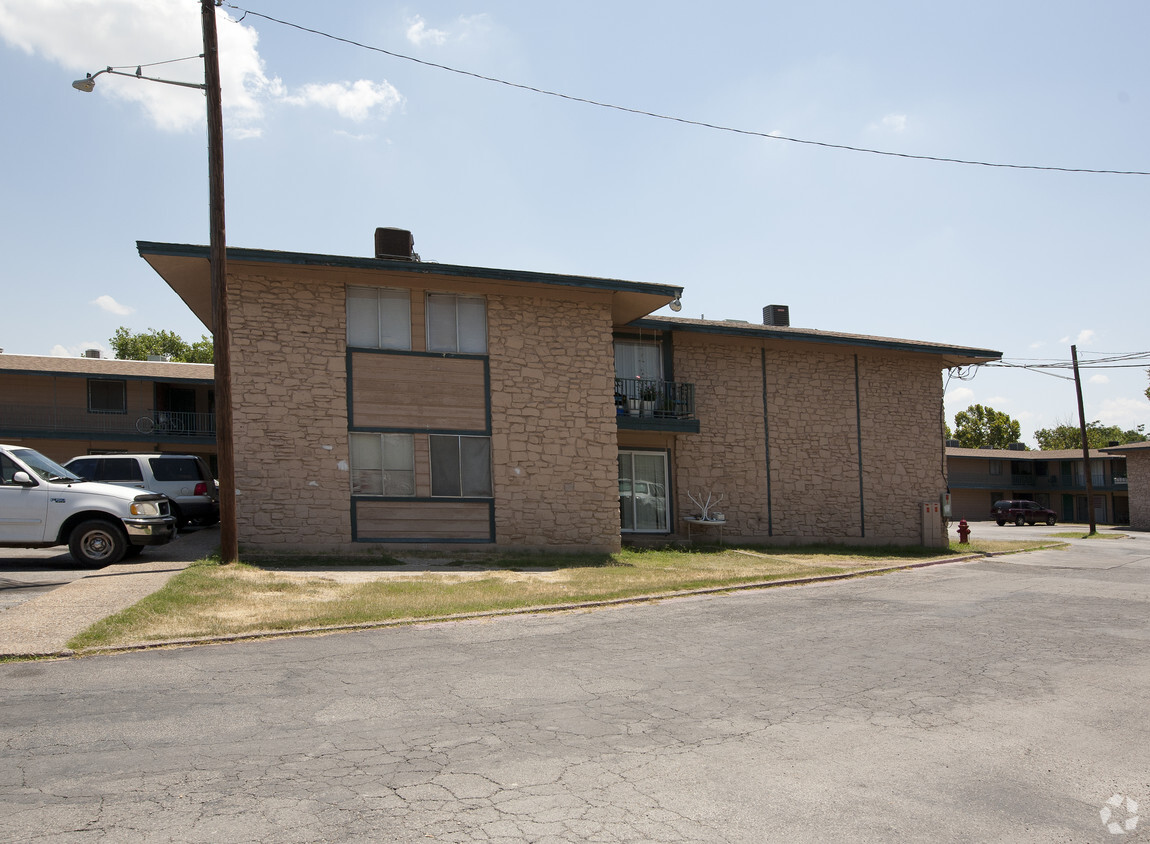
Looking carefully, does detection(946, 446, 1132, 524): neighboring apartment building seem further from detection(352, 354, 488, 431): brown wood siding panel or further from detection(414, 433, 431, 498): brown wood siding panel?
detection(414, 433, 431, 498): brown wood siding panel

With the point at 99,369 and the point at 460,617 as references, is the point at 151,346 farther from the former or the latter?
the point at 460,617

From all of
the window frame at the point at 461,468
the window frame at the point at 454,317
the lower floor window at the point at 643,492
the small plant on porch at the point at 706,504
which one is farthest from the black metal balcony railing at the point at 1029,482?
the window frame at the point at 454,317

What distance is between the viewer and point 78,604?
9.65 metres

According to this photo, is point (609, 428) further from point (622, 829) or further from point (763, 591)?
point (622, 829)

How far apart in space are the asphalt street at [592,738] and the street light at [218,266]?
5.14 metres

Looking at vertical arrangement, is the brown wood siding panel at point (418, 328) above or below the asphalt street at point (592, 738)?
above

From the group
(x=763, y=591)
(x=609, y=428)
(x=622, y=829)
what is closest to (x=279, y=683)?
(x=622, y=829)

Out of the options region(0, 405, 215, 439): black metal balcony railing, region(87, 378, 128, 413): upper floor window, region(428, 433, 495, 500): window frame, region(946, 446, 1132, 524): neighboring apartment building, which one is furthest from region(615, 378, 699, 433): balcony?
region(946, 446, 1132, 524): neighboring apartment building

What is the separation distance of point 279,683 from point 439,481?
10.3 m

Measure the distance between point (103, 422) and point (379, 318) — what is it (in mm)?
21851

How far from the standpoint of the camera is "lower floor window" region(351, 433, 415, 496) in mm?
16641

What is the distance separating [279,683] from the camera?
22.4ft

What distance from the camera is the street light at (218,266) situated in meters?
12.9

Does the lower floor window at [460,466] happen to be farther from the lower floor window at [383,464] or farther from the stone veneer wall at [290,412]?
the stone veneer wall at [290,412]
